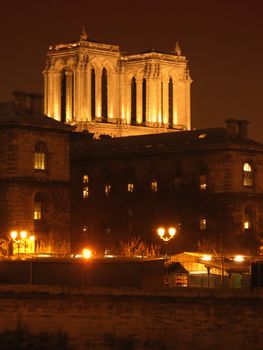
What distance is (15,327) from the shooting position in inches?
2721

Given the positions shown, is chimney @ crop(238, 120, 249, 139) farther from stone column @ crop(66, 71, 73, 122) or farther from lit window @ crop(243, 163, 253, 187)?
stone column @ crop(66, 71, 73, 122)

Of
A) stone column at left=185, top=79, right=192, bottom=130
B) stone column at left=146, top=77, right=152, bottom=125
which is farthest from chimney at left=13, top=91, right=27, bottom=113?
stone column at left=185, top=79, right=192, bottom=130

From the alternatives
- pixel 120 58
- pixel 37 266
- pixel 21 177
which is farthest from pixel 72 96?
pixel 37 266

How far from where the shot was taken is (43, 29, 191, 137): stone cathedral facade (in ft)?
536

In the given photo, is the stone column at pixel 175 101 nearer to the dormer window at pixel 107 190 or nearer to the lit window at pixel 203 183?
the dormer window at pixel 107 190

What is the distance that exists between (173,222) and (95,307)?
46491 mm

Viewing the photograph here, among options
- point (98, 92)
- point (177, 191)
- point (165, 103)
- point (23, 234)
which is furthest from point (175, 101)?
point (23, 234)

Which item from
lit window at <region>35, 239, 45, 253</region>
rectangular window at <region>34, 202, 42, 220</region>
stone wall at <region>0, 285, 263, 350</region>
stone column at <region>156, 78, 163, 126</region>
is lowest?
stone wall at <region>0, 285, 263, 350</region>

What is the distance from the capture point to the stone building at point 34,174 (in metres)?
96.9

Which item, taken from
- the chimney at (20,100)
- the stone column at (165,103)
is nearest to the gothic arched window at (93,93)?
the stone column at (165,103)

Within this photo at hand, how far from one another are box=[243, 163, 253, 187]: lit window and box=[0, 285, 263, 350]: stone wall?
152ft

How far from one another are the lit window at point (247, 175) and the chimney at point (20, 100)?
1987 cm

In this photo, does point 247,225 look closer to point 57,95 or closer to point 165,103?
point 57,95

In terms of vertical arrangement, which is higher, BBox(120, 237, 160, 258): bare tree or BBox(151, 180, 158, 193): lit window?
BBox(151, 180, 158, 193): lit window
